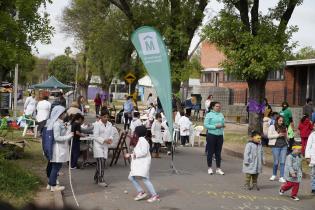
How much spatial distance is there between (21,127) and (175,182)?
1171 cm

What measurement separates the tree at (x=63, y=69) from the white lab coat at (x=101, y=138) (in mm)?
84461

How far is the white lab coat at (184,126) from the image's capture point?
63.5 feet

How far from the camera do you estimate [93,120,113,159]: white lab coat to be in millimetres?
10828

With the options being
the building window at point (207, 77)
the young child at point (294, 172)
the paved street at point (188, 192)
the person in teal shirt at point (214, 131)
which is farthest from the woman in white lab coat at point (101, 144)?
the building window at point (207, 77)

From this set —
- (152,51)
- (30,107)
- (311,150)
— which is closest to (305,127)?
(311,150)

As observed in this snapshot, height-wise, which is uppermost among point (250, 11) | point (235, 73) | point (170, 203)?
point (250, 11)

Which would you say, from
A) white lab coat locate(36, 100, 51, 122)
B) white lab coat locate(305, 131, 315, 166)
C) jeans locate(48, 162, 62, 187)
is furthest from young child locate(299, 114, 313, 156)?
jeans locate(48, 162, 62, 187)

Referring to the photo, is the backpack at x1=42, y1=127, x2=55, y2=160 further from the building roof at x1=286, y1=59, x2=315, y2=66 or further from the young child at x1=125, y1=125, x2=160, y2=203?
the building roof at x1=286, y1=59, x2=315, y2=66

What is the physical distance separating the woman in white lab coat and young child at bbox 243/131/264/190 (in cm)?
287

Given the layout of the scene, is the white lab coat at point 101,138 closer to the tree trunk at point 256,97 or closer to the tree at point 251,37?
the tree at point 251,37

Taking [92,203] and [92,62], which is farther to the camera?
[92,62]

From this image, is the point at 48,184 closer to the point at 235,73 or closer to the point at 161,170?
the point at 161,170

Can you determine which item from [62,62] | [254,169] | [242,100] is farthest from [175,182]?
[62,62]

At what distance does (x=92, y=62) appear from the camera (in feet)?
170
